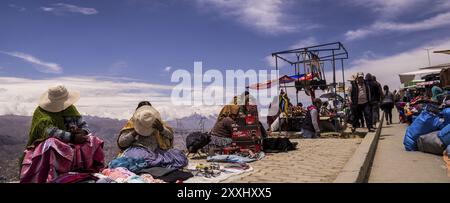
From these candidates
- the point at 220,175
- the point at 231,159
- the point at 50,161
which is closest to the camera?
the point at 50,161

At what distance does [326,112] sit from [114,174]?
11.1 metres

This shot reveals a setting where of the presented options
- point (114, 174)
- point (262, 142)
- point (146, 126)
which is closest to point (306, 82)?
point (262, 142)

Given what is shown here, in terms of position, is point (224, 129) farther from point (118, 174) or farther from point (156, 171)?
point (118, 174)

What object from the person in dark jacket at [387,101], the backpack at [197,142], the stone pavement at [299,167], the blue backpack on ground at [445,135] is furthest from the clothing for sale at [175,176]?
the person in dark jacket at [387,101]

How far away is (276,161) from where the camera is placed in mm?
7102

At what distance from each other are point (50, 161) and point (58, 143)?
0.24m

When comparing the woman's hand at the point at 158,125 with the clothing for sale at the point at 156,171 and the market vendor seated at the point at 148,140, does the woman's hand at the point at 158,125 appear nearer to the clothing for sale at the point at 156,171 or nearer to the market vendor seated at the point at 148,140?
the market vendor seated at the point at 148,140

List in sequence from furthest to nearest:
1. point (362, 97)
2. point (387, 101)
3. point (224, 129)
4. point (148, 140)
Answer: point (387, 101) < point (362, 97) < point (224, 129) < point (148, 140)

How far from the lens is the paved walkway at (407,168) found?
5.42m

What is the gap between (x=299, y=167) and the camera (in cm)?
622

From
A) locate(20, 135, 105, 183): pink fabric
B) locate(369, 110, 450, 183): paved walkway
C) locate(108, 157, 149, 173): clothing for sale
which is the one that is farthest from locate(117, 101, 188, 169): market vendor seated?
locate(369, 110, 450, 183): paved walkway

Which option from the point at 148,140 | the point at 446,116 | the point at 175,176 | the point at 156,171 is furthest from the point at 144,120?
the point at 446,116

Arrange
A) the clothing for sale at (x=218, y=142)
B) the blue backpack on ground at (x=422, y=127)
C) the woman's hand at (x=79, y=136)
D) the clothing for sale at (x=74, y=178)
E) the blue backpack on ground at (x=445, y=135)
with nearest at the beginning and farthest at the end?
the clothing for sale at (x=74, y=178) → the woman's hand at (x=79, y=136) → the blue backpack on ground at (x=445, y=135) → the blue backpack on ground at (x=422, y=127) → the clothing for sale at (x=218, y=142)
